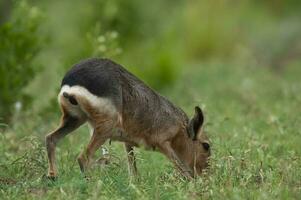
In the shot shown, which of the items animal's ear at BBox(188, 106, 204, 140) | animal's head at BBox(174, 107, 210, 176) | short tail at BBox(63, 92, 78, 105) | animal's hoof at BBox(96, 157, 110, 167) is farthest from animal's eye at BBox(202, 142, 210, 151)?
short tail at BBox(63, 92, 78, 105)

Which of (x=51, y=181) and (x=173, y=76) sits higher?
(x=51, y=181)

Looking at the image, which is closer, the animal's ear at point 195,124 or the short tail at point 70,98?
the short tail at point 70,98

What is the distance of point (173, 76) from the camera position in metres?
14.5

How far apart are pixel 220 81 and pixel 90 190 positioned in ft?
30.6

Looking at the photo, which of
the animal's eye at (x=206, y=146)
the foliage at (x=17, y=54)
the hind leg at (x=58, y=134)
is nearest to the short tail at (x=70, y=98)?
the hind leg at (x=58, y=134)

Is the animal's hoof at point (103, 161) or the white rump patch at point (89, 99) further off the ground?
the white rump patch at point (89, 99)

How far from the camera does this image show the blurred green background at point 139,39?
34.3 ft

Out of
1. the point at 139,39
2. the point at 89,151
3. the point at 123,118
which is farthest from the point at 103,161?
the point at 139,39

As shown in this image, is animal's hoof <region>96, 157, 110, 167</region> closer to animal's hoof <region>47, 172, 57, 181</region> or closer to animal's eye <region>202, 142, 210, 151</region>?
animal's hoof <region>47, 172, 57, 181</region>

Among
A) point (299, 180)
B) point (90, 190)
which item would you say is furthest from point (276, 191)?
point (90, 190)

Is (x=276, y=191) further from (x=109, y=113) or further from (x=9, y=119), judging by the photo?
(x=9, y=119)

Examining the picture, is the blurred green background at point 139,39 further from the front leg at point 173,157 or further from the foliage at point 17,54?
the front leg at point 173,157

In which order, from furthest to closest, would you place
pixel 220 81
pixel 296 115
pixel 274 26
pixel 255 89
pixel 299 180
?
pixel 274 26
pixel 220 81
pixel 255 89
pixel 296 115
pixel 299 180

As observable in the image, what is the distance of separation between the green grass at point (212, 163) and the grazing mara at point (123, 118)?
5.6 inches
